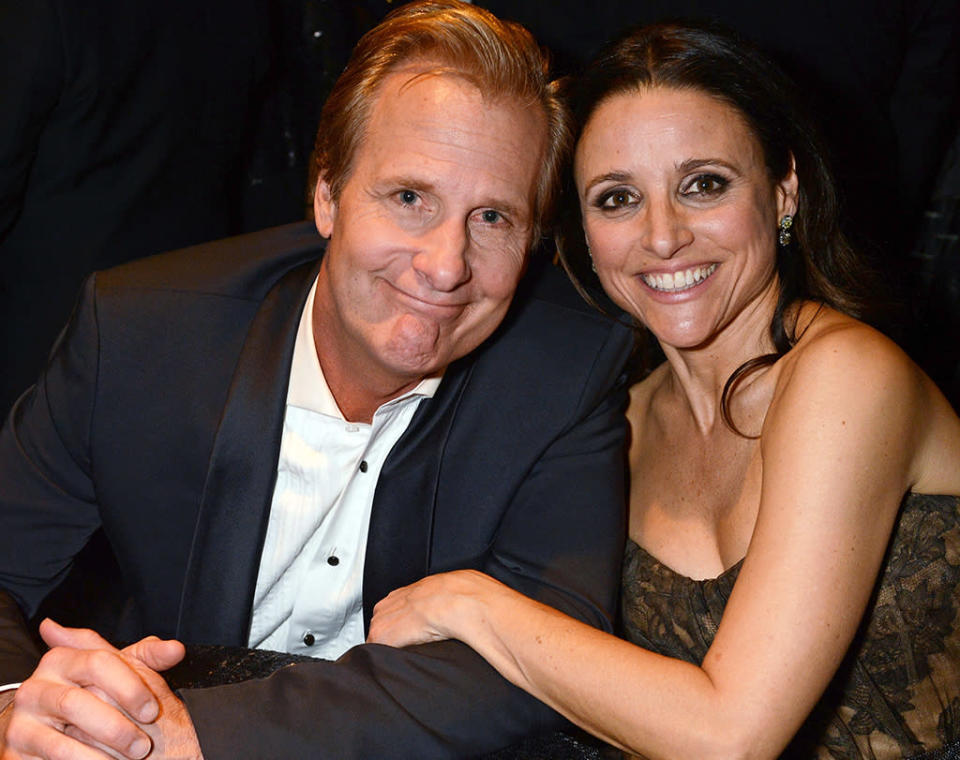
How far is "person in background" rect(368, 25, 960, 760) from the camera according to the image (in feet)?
5.72

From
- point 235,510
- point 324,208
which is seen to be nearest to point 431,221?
point 324,208

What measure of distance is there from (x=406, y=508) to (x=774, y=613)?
2.18 ft

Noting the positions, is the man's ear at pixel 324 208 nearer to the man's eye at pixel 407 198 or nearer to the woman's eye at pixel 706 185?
the man's eye at pixel 407 198

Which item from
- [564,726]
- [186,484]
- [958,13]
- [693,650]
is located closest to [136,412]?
[186,484]

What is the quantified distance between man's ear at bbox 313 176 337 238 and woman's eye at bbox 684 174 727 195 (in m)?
0.63

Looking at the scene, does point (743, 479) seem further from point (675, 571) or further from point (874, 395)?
point (874, 395)

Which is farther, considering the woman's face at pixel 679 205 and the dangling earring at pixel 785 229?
the dangling earring at pixel 785 229

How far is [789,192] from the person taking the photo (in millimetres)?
2182

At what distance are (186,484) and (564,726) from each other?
77 cm

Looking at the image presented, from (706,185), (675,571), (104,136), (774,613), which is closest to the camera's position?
(774,613)

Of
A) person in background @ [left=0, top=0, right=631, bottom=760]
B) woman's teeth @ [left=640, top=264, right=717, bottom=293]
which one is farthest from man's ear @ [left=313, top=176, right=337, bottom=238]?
woman's teeth @ [left=640, top=264, right=717, bottom=293]

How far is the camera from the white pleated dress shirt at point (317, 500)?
2111mm

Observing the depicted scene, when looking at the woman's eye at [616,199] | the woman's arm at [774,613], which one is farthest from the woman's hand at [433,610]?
the woman's eye at [616,199]

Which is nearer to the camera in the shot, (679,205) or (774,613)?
(774,613)
